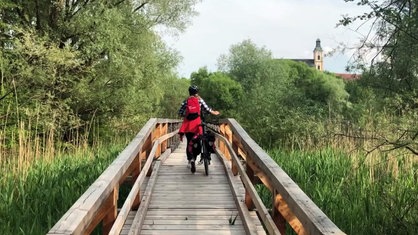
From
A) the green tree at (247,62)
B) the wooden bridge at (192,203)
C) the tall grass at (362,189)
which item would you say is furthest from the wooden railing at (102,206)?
the green tree at (247,62)

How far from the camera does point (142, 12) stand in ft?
73.2

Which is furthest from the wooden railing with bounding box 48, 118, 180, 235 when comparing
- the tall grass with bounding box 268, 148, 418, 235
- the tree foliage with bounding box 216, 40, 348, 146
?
the tree foliage with bounding box 216, 40, 348, 146

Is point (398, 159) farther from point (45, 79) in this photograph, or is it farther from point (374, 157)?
point (45, 79)

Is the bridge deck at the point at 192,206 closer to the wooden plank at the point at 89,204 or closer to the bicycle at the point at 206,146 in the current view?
the bicycle at the point at 206,146

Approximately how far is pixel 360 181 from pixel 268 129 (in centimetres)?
1899

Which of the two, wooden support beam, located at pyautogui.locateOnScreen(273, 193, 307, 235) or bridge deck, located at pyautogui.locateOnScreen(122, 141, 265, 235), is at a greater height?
wooden support beam, located at pyautogui.locateOnScreen(273, 193, 307, 235)

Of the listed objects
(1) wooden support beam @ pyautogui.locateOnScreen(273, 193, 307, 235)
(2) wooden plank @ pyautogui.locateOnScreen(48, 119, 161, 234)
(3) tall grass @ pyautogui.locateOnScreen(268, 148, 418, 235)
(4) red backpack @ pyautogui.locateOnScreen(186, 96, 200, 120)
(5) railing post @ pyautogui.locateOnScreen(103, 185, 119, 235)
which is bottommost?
(3) tall grass @ pyautogui.locateOnScreen(268, 148, 418, 235)

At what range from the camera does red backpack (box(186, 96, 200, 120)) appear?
8.15 meters

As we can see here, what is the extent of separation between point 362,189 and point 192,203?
2610mm

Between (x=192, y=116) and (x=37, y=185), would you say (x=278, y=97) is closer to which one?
(x=192, y=116)

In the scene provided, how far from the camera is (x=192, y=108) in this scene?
8188 millimetres

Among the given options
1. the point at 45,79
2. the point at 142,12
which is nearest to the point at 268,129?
the point at 142,12

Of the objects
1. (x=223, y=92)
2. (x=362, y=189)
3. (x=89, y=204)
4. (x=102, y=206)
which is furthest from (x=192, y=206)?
(x=223, y=92)

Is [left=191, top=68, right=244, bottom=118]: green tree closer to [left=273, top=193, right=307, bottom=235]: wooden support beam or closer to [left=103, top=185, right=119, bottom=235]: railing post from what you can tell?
[left=103, top=185, right=119, bottom=235]: railing post
